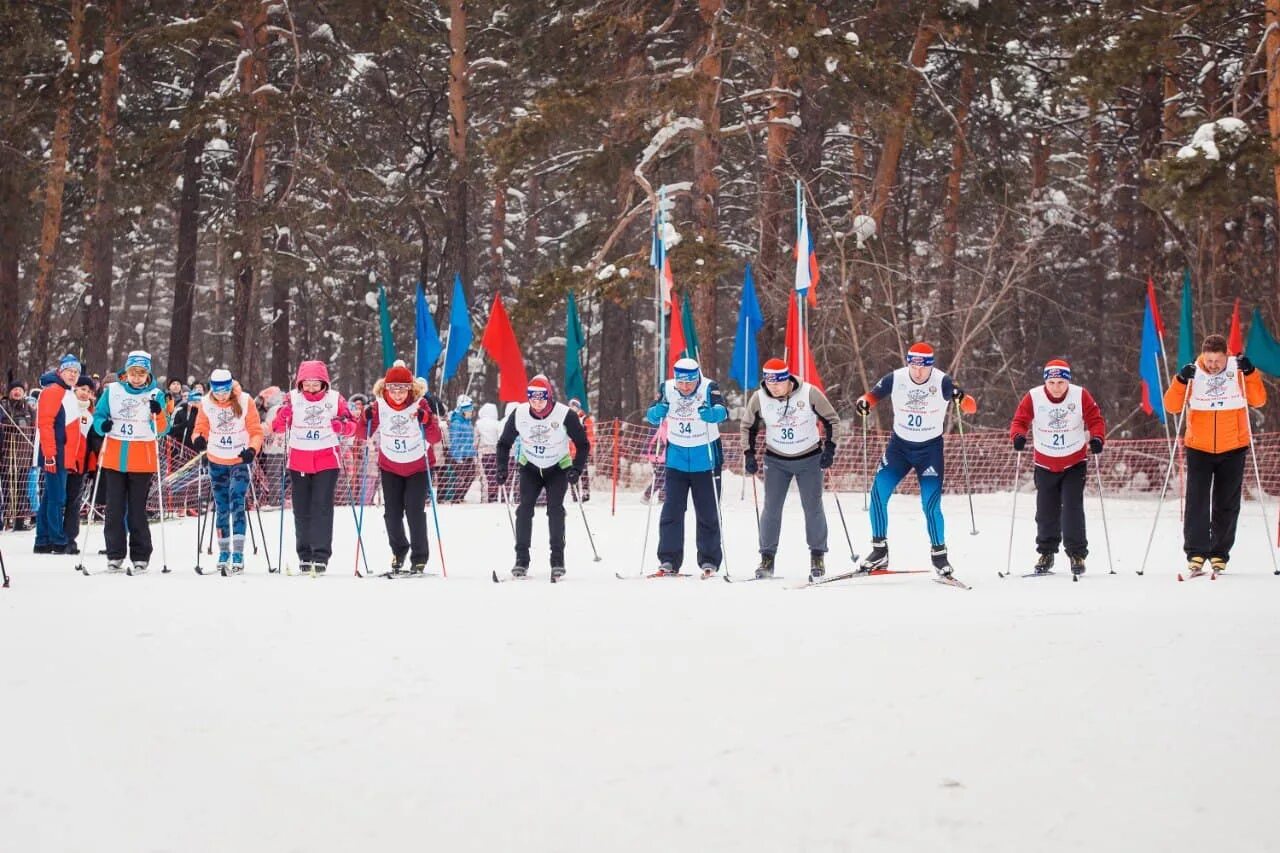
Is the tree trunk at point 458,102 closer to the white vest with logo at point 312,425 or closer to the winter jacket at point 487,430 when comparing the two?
the winter jacket at point 487,430

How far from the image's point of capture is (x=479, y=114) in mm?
30859

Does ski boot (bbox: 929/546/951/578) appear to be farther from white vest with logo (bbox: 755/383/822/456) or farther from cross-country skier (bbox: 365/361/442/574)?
cross-country skier (bbox: 365/361/442/574)

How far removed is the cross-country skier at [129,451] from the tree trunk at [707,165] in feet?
36.1

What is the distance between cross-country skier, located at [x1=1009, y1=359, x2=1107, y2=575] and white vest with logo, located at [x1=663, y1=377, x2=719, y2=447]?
Answer: 2.47 meters

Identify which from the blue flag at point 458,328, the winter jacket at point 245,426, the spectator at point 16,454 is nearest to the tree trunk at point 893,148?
the blue flag at point 458,328

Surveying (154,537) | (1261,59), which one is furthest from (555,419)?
(1261,59)

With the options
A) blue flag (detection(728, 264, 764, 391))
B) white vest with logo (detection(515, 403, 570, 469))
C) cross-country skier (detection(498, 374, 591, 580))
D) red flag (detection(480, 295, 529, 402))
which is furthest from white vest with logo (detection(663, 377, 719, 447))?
blue flag (detection(728, 264, 764, 391))

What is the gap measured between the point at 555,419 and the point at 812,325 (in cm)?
1615

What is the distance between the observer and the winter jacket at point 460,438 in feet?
68.2

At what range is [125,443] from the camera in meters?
11.5

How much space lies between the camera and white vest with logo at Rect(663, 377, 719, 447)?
37.7ft

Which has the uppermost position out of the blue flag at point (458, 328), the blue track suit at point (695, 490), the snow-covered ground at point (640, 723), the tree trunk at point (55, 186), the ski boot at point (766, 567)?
the tree trunk at point (55, 186)

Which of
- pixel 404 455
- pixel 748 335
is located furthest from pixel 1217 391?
pixel 748 335

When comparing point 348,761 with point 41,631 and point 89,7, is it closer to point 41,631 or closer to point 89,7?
point 41,631
